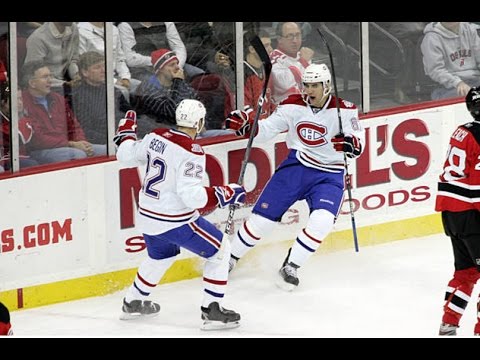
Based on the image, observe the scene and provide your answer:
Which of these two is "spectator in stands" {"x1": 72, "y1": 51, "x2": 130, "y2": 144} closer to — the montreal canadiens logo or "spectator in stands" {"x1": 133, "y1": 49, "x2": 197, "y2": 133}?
"spectator in stands" {"x1": 133, "y1": 49, "x2": 197, "y2": 133}

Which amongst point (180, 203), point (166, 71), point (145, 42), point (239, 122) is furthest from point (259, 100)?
point (180, 203)

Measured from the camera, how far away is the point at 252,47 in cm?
678

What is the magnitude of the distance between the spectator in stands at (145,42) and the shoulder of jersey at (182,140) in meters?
1.00

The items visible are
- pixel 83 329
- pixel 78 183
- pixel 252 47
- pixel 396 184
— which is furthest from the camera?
pixel 396 184

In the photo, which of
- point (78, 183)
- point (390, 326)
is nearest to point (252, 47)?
point (78, 183)

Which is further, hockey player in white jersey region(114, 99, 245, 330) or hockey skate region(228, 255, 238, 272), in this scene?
hockey skate region(228, 255, 238, 272)

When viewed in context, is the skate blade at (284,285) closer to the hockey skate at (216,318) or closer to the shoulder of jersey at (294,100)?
the hockey skate at (216,318)

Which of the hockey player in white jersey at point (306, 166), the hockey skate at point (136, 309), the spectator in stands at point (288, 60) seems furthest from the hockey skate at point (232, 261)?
the spectator in stands at point (288, 60)

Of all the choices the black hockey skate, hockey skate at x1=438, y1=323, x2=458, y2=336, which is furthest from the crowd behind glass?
hockey skate at x1=438, y1=323, x2=458, y2=336

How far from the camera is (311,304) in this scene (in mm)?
6184

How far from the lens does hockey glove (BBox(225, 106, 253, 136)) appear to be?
6.45 m
